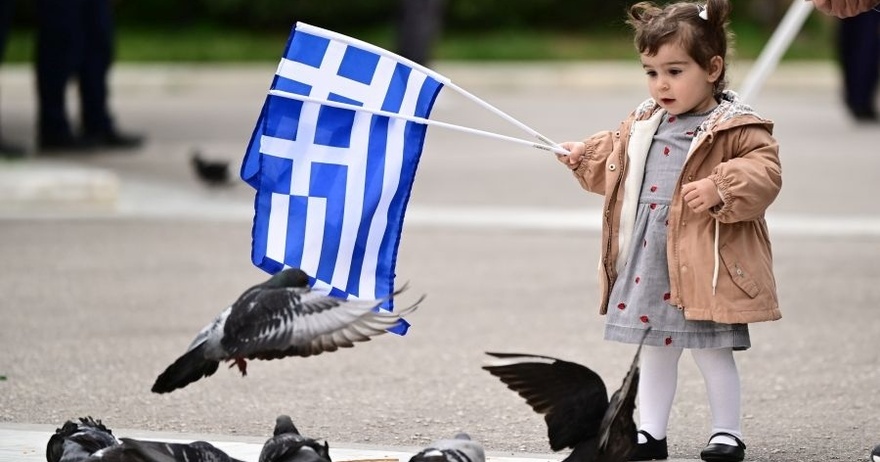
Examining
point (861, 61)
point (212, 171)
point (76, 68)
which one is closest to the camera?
point (212, 171)

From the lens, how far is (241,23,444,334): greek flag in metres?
4.59

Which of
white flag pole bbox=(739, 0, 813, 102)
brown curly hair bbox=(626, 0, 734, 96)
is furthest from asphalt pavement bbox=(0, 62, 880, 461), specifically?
brown curly hair bbox=(626, 0, 734, 96)

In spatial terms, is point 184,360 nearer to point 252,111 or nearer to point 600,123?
point 600,123

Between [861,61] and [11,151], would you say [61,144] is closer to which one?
[11,151]

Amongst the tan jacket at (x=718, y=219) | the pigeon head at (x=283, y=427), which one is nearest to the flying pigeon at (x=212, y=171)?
the tan jacket at (x=718, y=219)

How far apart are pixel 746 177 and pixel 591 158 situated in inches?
21.5

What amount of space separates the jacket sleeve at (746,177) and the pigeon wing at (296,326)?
977 millimetres

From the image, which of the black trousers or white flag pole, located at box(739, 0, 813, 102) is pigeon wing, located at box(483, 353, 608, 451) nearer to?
white flag pole, located at box(739, 0, 813, 102)

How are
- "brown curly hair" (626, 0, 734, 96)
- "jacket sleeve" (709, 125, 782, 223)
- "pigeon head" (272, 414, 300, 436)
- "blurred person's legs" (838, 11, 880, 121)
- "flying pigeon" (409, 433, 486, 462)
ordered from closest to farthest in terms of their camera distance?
"flying pigeon" (409, 433, 486, 462)
"pigeon head" (272, 414, 300, 436)
"jacket sleeve" (709, 125, 782, 223)
"brown curly hair" (626, 0, 734, 96)
"blurred person's legs" (838, 11, 880, 121)

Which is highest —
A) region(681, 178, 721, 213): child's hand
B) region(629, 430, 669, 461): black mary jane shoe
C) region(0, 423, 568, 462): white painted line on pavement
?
region(681, 178, 721, 213): child's hand

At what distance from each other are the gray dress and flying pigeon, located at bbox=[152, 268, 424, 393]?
787mm

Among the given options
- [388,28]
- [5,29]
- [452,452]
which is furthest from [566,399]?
[388,28]

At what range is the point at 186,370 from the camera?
4199 mm

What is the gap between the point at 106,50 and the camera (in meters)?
12.8
